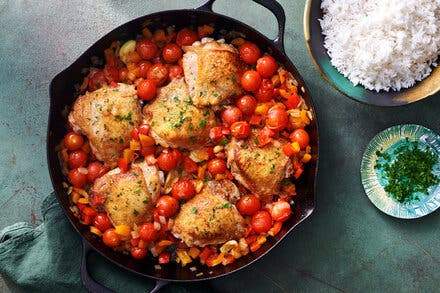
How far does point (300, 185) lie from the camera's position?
4871 millimetres

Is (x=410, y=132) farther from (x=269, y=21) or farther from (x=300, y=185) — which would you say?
(x=269, y=21)

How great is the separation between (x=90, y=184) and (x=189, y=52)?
142 cm

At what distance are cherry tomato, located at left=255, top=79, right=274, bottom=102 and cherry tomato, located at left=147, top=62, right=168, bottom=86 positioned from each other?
0.80 m

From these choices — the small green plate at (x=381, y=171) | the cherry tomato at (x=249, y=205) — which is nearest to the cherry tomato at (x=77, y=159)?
the cherry tomato at (x=249, y=205)

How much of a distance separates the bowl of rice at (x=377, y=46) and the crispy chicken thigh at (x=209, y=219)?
1.31 metres

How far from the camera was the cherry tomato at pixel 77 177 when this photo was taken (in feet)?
15.7

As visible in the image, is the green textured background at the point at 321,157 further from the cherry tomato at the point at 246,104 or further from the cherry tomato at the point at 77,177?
the cherry tomato at the point at 246,104

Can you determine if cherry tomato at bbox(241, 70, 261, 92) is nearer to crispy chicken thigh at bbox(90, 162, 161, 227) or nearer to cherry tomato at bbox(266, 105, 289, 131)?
cherry tomato at bbox(266, 105, 289, 131)

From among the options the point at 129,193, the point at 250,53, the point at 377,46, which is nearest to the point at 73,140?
the point at 129,193

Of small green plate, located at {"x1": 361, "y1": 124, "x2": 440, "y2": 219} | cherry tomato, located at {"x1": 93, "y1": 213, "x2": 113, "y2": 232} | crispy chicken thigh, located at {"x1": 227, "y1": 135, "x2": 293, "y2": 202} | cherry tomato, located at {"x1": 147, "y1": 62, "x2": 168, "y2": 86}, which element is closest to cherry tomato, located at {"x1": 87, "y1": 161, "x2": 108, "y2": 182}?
cherry tomato, located at {"x1": 93, "y1": 213, "x2": 113, "y2": 232}

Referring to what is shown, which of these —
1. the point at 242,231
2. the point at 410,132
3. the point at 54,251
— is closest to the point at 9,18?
the point at 54,251

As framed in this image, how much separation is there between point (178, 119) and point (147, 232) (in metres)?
0.98

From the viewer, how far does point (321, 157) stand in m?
5.13

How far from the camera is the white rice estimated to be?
4.48m
